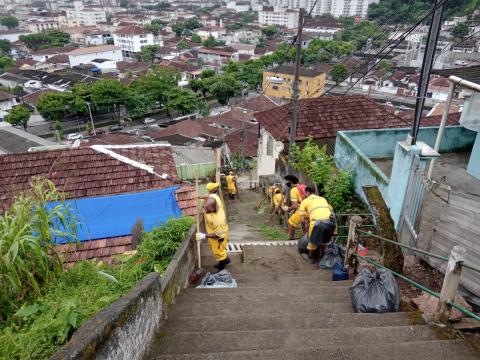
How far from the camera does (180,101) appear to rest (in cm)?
4197

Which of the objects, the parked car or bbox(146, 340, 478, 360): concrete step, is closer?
bbox(146, 340, 478, 360): concrete step

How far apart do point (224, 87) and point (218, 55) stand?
26.6 meters

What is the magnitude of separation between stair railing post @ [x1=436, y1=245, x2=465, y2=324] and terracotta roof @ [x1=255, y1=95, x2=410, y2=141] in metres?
8.97

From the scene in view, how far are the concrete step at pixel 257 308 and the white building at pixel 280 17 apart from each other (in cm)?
12499

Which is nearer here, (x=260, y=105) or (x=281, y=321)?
(x=281, y=321)

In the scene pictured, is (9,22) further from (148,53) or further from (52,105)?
(52,105)

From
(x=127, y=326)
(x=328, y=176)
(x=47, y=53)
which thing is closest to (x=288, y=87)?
(x=328, y=176)

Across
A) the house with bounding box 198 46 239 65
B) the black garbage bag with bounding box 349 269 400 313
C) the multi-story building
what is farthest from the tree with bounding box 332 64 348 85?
the multi-story building

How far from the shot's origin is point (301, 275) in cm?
598

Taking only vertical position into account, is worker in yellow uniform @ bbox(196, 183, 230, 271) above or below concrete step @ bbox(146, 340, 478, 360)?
below

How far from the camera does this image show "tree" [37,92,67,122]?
37.7 metres

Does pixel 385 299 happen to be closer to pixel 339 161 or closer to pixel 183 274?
pixel 183 274

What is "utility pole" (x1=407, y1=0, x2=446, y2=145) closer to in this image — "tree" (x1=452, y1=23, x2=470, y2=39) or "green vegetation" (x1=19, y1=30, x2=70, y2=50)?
"tree" (x1=452, y1=23, x2=470, y2=39)

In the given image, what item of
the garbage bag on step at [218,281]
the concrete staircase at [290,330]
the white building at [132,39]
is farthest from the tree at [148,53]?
the concrete staircase at [290,330]
